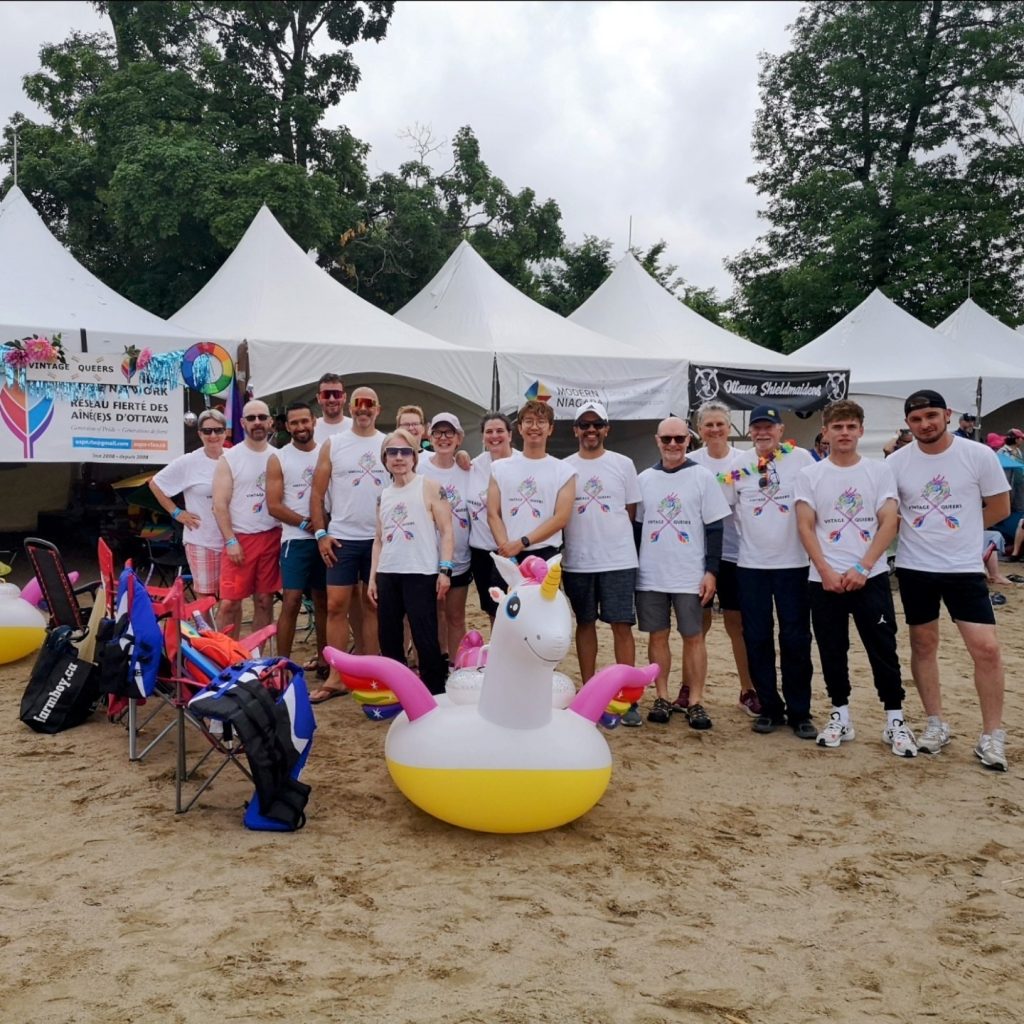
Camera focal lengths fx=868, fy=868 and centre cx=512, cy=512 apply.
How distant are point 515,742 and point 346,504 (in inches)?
75.6

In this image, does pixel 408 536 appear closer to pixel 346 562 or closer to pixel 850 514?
pixel 346 562

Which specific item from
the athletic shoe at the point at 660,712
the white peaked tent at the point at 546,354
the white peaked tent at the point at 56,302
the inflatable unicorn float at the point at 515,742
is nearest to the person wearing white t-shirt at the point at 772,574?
the athletic shoe at the point at 660,712

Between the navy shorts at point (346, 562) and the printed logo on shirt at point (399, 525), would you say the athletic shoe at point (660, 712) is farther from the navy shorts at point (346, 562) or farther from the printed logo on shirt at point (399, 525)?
the navy shorts at point (346, 562)

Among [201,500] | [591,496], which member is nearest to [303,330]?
[201,500]

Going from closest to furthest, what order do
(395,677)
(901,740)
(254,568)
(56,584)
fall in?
(395,677)
(901,740)
(56,584)
(254,568)

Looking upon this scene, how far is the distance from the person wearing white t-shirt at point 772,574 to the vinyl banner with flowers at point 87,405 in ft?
17.2

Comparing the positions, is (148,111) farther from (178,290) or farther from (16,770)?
(16,770)

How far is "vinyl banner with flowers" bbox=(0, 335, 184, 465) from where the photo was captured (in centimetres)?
695

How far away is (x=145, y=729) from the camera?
4180mm

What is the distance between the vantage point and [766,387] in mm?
10680

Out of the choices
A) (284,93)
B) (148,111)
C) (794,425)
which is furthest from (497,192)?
(794,425)

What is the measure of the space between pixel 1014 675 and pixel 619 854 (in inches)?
143

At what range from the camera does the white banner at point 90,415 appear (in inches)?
274

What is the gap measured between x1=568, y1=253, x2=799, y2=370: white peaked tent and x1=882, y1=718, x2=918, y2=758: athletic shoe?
24.7 feet
